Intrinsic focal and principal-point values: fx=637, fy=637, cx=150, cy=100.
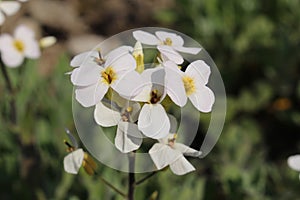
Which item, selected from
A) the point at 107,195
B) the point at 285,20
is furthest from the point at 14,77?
the point at 285,20

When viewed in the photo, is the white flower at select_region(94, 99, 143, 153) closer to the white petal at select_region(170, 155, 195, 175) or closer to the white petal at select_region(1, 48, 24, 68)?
the white petal at select_region(170, 155, 195, 175)

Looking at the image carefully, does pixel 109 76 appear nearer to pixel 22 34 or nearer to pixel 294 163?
pixel 294 163

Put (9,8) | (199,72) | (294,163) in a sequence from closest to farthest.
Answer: (199,72) < (294,163) < (9,8)

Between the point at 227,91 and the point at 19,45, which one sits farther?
the point at 227,91

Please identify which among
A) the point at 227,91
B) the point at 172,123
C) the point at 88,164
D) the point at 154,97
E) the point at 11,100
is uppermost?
the point at 154,97

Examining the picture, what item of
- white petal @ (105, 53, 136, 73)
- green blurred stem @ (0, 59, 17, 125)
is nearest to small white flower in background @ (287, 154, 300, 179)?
white petal @ (105, 53, 136, 73)

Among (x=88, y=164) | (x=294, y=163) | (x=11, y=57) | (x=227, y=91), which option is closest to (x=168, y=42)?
(x=88, y=164)
